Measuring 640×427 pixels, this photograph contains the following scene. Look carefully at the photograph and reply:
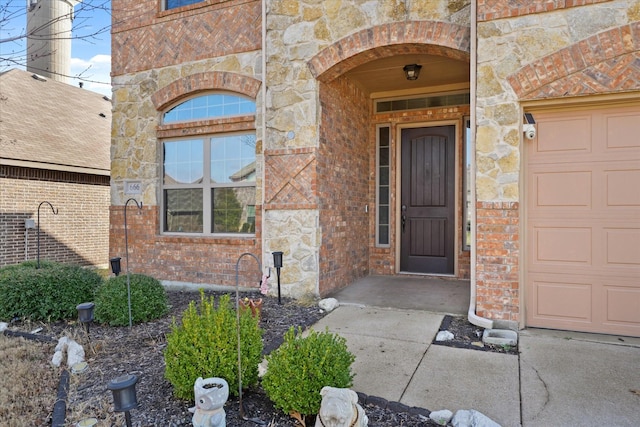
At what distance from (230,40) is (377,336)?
4.58 metres

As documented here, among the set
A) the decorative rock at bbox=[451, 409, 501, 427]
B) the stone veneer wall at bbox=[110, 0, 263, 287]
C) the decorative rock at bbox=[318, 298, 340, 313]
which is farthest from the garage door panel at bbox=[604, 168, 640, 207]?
the stone veneer wall at bbox=[110, 0, 263, 287]

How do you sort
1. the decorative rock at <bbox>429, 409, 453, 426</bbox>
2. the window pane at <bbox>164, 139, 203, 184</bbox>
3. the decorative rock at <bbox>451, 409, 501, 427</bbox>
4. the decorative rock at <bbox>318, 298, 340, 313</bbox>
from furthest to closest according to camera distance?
the window pane at <bbox>164, 139, 203, 184</bbox>, the decorative rock at <bbox>318, 298, 340, 313</bbox>, the decorative rock at <bbox>429, 409, 453, 426</bbox>, the decorative rock at <bbox>451, 409, 501, 427</bbox>

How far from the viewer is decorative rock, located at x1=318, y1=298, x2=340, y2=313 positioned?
493cm

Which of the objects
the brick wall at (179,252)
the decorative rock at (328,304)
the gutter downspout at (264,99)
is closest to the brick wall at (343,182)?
the decorative rock at (328,304)

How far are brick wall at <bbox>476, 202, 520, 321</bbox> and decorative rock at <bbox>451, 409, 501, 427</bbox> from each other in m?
1.86

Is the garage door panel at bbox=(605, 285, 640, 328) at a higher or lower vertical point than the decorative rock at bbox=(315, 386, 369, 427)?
higher

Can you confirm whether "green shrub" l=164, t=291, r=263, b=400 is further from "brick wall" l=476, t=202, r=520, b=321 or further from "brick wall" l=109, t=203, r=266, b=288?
"brick wall" l=109, t=203, r=266, b=288

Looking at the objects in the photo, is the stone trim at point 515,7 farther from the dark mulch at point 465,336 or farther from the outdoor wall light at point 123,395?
the outdoor wall light at point 123,395

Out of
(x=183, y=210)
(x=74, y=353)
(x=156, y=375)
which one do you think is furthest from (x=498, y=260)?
(x=183, y=210)

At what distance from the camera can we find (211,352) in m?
2.62

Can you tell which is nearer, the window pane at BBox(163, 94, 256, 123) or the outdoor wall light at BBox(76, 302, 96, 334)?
the outdoor wall light at BBox(76, 302, 96, 334)

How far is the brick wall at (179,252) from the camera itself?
6004mm

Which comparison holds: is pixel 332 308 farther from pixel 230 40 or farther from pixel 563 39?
pixel 230 40

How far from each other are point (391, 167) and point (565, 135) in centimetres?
306
